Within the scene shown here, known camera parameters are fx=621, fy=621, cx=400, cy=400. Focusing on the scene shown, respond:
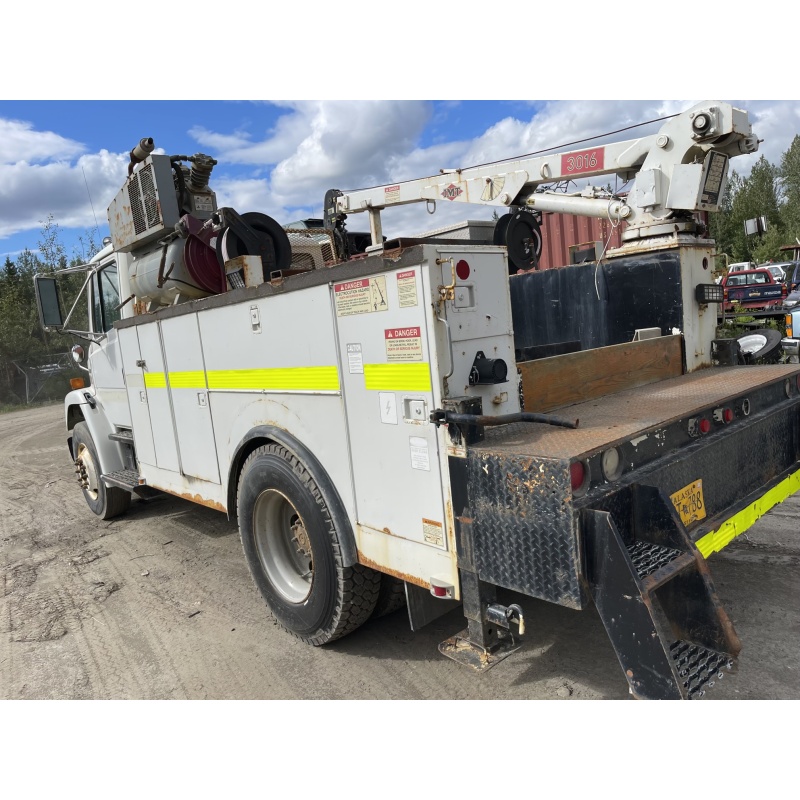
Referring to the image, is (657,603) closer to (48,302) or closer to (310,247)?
(310,247)

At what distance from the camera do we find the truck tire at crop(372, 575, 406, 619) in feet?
10.5

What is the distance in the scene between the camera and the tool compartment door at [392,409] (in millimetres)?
2454

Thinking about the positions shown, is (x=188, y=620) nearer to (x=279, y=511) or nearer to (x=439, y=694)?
(x=279, y=511)

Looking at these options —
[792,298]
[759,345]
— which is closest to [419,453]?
[759,345]

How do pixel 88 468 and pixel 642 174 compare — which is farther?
pixel 88 468

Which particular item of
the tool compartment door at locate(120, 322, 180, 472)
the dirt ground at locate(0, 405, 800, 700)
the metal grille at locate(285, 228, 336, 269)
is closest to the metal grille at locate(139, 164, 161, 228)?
the tool compartment door at locate(120, 322, 180, 472)

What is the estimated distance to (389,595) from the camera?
10.6 feet

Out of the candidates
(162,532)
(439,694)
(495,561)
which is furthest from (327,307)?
(162,532)

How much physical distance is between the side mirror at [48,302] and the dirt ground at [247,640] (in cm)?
207

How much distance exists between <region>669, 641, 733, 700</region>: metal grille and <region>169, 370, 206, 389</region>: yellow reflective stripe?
9.93 feet

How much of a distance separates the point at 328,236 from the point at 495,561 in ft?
13.6

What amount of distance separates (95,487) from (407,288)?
5174 millimetres

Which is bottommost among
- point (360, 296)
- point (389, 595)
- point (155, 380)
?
point (389, 595)

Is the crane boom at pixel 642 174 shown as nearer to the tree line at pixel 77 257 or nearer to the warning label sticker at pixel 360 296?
the warning label sticker at pixel 360 296
